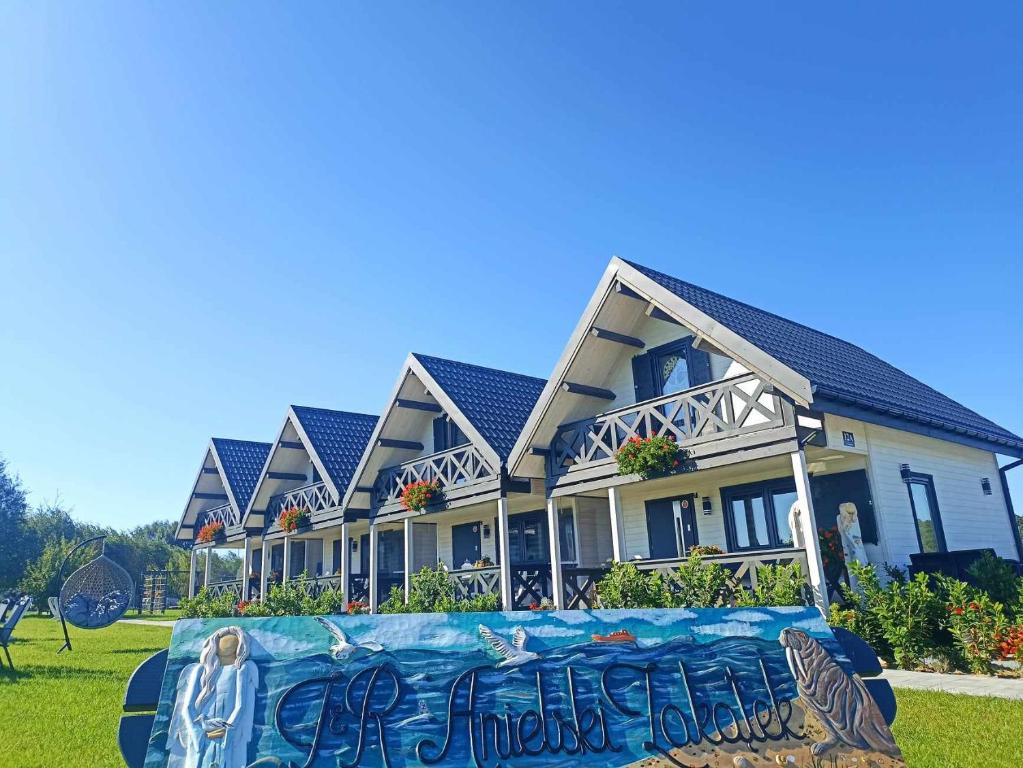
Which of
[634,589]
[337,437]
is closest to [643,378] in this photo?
[634,589]

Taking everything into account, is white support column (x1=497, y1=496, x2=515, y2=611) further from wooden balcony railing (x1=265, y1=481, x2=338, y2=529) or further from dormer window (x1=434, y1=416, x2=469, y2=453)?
wooden balcony railing (x1=265, y1=481, x2=338, y2=529)

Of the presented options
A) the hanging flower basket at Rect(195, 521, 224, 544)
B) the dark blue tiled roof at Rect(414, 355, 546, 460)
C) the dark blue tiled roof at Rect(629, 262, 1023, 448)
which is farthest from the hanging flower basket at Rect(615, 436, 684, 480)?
the hanging flower basket at Rect(195, 521, 224, 544)

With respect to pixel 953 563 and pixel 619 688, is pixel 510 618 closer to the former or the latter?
pixel 619 688

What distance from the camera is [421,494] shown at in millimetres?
17828

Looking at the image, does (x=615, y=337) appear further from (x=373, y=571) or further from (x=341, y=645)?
(x=341, y=645)

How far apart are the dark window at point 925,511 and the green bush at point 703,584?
4.36 metres

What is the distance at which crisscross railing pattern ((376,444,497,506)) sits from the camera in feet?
55.2

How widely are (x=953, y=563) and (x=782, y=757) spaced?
1070 centimetres

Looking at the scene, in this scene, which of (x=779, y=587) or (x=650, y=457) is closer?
(x=779, y=587)

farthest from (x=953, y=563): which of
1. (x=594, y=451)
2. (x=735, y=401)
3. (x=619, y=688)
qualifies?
(x=619, y=688)

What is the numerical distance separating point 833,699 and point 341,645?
245 cm

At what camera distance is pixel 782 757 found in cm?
342

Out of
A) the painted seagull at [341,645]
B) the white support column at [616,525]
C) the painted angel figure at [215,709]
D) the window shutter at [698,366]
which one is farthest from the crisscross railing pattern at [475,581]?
the painted angel figure at [215,709]

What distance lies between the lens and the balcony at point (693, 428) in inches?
460
